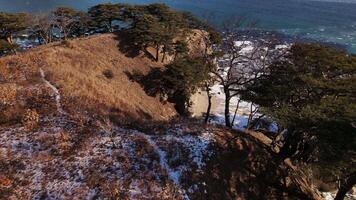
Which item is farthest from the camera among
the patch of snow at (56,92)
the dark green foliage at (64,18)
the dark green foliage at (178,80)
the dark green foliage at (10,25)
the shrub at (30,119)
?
the dark green foliage at (64,18)

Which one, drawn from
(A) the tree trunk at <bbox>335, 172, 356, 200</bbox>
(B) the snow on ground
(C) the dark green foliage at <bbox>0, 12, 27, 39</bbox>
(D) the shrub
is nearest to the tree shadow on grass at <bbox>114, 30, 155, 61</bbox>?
(C) the dark green foliage at <bbox>0, 12, 27, 39</bbox>

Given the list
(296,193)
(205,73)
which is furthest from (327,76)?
(205,73)

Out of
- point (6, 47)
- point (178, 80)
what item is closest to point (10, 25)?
point (6, 47)

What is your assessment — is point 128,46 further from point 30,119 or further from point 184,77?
point 30,119

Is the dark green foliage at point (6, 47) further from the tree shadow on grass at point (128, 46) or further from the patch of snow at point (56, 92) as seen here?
the patch of snow at point (56, 92)

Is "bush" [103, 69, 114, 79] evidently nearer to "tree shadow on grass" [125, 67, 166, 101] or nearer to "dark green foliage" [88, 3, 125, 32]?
"tree shadow on grass" [125, 67, 166, 101]

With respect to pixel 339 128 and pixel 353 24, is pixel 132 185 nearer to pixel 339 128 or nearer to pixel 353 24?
pixel 339 128

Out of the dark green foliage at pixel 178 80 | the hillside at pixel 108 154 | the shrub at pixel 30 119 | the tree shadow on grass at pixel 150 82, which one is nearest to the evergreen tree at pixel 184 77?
the dark green foliage at pixel 178 80
